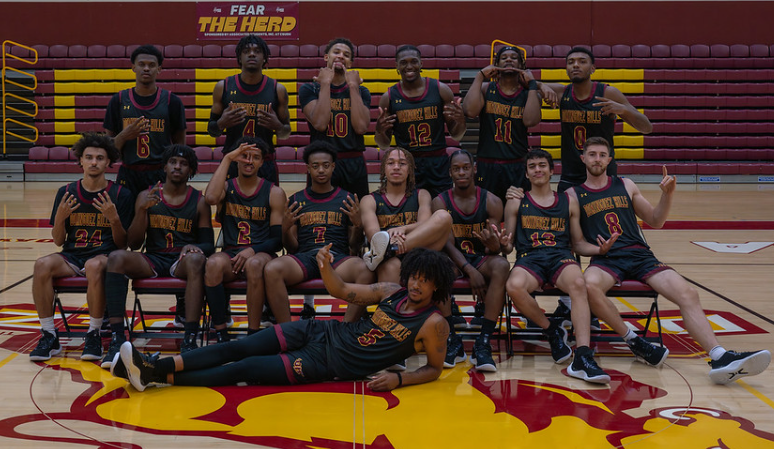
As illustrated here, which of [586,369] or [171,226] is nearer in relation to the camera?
[586,369]

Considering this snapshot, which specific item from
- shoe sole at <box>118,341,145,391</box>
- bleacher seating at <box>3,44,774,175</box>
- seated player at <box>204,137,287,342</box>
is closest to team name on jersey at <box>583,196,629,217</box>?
seated player at <box>204,137,287,342</box>

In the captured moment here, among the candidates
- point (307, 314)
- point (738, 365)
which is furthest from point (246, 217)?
→ point (738, 365)

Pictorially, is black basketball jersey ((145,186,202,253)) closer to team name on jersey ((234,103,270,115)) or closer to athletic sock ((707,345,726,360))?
team name on jersey ((234,103,270,115))

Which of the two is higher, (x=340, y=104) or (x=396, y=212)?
(x=340, y=104)

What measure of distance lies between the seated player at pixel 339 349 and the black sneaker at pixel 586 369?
840 millimetres

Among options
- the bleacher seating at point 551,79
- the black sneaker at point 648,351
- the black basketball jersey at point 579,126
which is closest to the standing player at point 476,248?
the black sneaker at point 648,351

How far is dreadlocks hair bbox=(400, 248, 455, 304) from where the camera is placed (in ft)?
13.8

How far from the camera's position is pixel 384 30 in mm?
16234

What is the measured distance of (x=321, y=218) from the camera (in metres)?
5.19

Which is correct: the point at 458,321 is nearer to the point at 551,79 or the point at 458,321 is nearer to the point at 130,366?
the point at 130,366

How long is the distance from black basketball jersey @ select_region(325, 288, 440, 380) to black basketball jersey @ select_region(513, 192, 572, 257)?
44.9 inches

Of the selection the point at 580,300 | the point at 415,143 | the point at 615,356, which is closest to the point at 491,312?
the point at 580,300

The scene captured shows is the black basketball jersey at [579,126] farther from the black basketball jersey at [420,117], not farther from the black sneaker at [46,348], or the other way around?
the black sneaker at [46,348]

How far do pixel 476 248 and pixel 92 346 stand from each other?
266 centimetres
